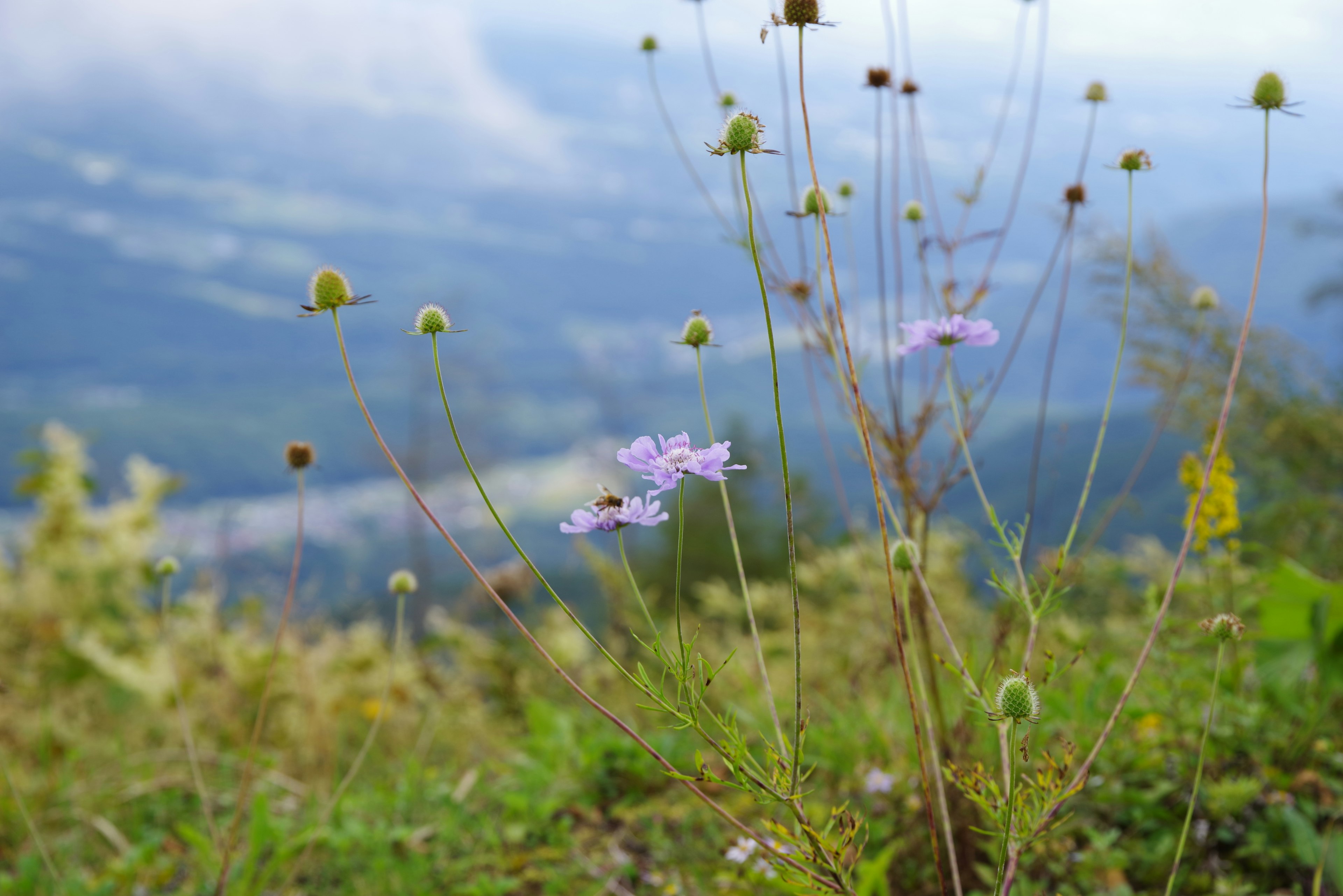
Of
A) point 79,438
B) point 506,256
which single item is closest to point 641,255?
point 506,256

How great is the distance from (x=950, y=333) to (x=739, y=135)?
0.51 metres

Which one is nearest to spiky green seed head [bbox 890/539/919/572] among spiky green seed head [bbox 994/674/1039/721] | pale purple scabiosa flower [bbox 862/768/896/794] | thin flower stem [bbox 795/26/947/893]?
thin flower stem [bbox 795/26/947/893]

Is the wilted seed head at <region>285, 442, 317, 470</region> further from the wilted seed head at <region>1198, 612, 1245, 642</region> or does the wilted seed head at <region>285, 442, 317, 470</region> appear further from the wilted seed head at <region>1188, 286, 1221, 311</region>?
the wilted seed head at <region>1188, 286, 1221, 311</region>

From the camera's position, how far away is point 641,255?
7746 inches

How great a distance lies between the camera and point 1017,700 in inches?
35.4

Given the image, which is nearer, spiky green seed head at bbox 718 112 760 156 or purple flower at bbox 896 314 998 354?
spiky green seed head at bbox 718 112 760 156

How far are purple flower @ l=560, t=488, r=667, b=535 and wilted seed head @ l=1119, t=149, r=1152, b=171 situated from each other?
3.15 feet

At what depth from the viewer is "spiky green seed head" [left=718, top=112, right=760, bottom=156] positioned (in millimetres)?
878

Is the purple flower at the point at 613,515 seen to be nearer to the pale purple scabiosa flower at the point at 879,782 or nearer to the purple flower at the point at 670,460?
the purple flower at the point at 670,460

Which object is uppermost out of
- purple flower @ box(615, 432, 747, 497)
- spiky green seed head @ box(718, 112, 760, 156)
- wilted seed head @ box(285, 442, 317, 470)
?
spiky green seed head @ box(718, 112, 760, 156)

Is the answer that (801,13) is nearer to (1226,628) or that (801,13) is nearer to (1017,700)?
(1017,700)

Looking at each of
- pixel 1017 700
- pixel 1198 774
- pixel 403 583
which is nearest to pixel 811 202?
pixel 1017 700

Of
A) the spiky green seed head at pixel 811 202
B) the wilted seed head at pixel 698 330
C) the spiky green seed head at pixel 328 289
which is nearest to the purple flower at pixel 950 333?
the spiky green seed head at pixel 811 202

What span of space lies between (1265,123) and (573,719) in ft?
8.47
